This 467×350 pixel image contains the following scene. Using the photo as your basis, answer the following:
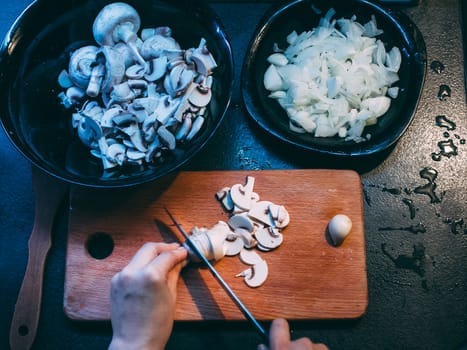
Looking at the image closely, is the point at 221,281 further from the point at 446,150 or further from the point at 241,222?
the point at 446,150

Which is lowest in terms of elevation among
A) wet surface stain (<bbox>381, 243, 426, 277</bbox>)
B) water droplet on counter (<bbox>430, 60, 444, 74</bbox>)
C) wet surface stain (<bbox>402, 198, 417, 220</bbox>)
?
wet surface stain (<bbox>381, 243, 426, 277</bbox>)

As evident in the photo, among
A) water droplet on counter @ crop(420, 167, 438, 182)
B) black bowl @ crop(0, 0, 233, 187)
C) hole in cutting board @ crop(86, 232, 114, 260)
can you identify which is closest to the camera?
black bowl @ crop(0, 0, 233, 187)

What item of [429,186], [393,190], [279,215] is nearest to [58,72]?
[279,215]

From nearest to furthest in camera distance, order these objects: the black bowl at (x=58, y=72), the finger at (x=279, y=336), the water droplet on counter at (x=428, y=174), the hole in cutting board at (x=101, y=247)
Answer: the finger at (x=279, y=336) < the black bowl at (x=58, y=72) < the hole in cutting board at (x=101, y=247) < the water droplet on counter at (x=428, y=174)

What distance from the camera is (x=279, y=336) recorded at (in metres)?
1.35

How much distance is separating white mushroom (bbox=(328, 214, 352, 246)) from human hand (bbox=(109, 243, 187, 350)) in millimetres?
473

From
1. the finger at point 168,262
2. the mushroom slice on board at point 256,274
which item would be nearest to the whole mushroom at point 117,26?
the finger at point 168,262

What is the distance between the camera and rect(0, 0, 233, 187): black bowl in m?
1.48

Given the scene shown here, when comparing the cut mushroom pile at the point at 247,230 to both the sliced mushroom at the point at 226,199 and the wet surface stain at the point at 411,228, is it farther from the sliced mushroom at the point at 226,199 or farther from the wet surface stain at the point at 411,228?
the wet surface stain at the point at 411,228

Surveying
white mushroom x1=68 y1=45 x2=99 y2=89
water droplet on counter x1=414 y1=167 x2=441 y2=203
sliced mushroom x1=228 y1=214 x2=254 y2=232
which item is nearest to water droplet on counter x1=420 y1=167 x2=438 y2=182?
water droplet on counter x1=414 y1=167 x2=441 y2=203

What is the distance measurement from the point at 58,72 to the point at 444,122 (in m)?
1.25

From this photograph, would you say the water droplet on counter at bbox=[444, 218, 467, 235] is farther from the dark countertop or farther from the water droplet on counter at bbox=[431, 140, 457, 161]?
the water droplet on counter at bbox=[431, 140, 457, 161]

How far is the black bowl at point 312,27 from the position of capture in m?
1.57

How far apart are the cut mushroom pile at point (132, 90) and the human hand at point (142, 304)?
31cm
